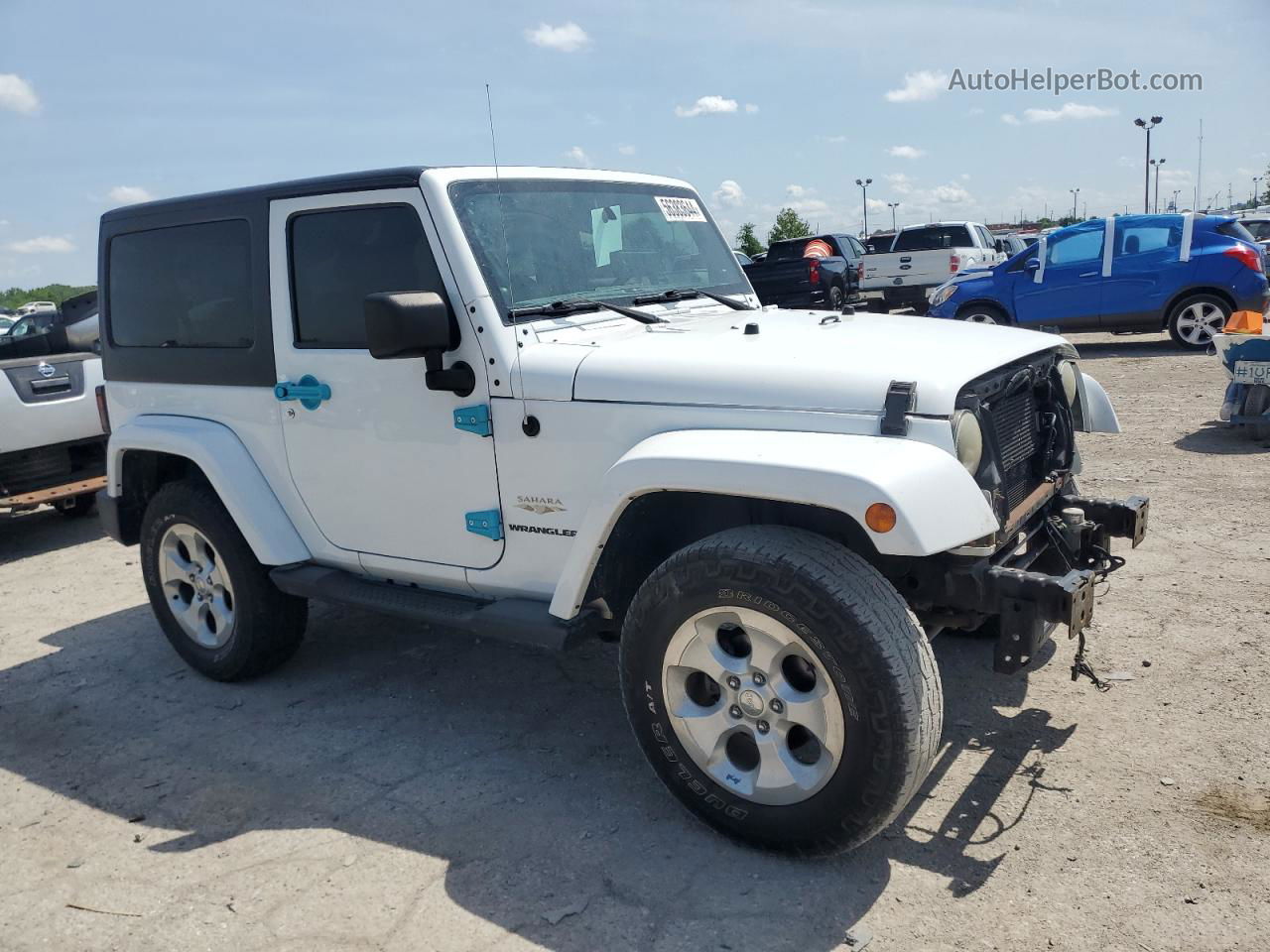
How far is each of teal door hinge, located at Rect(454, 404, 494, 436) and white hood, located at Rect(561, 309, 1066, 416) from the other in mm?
246

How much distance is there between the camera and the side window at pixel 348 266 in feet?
11.9

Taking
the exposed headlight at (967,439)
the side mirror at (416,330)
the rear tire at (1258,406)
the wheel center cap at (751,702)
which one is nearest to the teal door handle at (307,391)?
the side mirror at (416,330)

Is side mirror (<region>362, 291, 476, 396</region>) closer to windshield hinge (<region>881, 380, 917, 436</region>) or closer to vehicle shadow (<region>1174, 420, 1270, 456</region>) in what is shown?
windshield hinge (<region>881, 380, 917, 436</region>)

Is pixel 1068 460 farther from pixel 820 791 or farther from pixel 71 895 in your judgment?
pixel 71 895

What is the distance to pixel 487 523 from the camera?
3.59m

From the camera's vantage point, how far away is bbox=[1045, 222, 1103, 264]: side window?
13.2 meters

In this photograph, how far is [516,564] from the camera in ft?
11.8

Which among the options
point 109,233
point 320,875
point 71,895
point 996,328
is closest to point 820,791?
point 320,875

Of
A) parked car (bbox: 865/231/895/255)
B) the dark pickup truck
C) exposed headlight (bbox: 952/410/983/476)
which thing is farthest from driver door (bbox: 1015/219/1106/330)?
exposed headlight (bbox: 952/410/983/476)

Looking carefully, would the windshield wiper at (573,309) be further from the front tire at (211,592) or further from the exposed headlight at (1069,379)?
the front tire at (211,592)

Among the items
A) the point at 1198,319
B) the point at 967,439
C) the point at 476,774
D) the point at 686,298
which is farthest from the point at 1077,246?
the point at 476,774

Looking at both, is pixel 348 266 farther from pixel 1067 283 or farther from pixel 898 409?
pixel 1067 283

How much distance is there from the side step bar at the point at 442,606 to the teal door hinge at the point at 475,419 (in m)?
0.61

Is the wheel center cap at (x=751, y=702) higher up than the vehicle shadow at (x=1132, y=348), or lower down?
higher up
